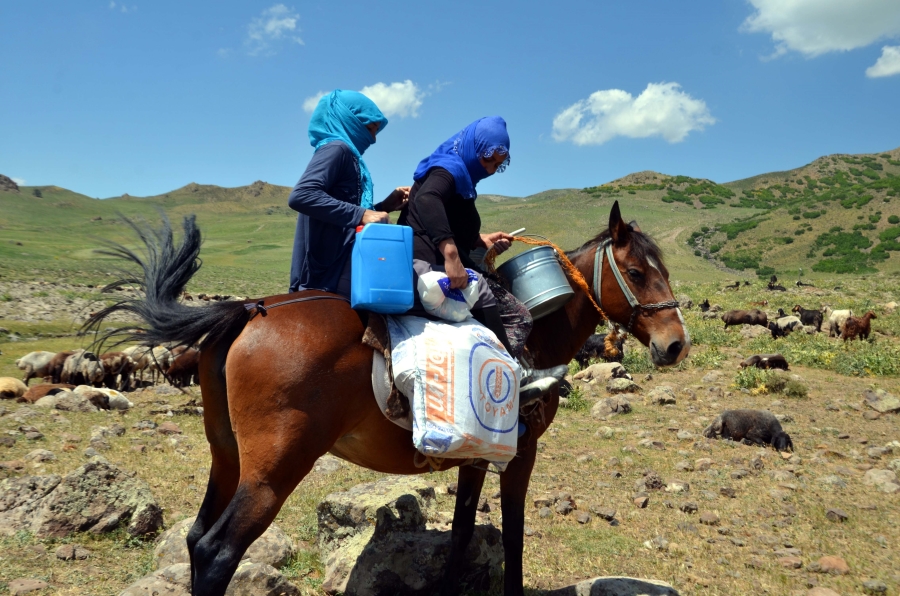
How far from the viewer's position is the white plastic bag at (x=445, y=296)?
3.51 m

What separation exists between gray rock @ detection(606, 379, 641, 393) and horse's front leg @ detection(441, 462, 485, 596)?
339 inches

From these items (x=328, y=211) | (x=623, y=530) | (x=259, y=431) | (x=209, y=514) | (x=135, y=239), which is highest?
(x=328, y=211)

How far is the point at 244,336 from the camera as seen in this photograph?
325cm

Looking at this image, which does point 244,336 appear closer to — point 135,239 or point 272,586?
point 135,239

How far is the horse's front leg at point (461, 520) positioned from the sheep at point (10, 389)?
11.1m

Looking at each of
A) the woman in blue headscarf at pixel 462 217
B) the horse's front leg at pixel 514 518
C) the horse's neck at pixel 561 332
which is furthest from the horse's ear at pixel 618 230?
the horse's front leg at pixel 514 518

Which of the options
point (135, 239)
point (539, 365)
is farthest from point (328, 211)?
point (539, 365)

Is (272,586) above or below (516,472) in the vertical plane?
below

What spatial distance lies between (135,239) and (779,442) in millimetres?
→ 8105

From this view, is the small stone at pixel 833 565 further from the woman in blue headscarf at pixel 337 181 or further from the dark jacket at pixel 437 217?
the woman in blue headscarf at pixel 337 181

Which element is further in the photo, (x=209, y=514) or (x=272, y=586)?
(x=272, y=586)

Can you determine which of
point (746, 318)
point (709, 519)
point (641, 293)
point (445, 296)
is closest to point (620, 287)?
point (641, 293)

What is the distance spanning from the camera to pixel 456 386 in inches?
134

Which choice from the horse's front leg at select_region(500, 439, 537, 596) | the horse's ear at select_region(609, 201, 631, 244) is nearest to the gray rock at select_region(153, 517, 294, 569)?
the horse's front leg at select_region(500, 439, 537, 596)
